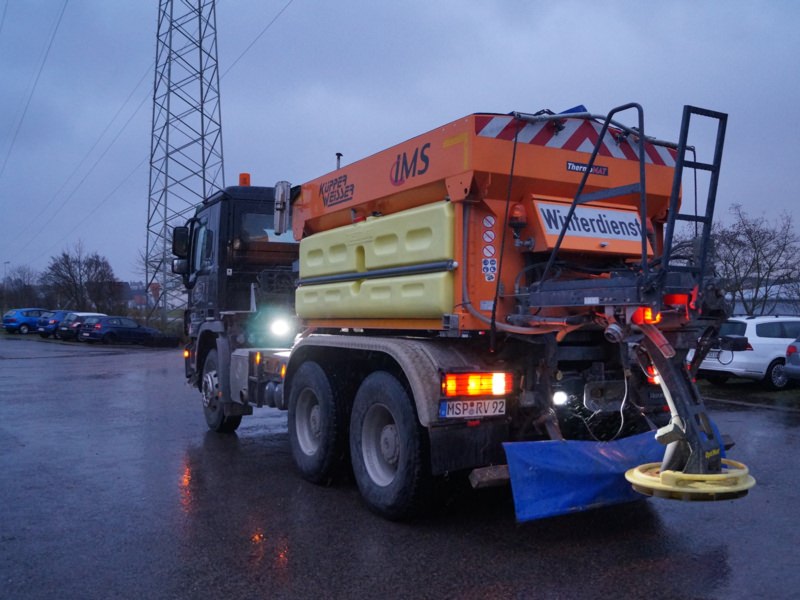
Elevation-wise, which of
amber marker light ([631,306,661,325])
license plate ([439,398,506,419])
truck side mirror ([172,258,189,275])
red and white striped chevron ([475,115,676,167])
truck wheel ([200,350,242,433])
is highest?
red and white striped chevron ([475,115,676,167])

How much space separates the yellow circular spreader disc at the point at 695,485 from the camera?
4211 millimetres

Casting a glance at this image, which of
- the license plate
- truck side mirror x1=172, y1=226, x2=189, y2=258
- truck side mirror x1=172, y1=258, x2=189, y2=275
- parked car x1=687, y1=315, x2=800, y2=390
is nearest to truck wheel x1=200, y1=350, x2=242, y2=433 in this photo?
truck side mirror x1=172, y1=258, x2=189, y2=275

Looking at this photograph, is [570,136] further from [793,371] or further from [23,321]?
[23,321]

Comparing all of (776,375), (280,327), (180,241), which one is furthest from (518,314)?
(776,375)

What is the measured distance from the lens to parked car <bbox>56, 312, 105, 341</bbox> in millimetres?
34812

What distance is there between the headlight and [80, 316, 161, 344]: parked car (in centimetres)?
2608

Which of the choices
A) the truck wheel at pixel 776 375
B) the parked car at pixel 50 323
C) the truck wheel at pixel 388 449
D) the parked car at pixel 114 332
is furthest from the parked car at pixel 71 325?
the truck wheel at pixel 388 449

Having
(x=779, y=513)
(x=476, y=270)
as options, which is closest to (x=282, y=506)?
(x=476, y=270)

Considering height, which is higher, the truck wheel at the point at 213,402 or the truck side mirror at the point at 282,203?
the truck side mirror at the point at 282,203

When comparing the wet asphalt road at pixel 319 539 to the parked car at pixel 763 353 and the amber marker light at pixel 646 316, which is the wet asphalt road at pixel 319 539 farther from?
the parked car at pixel 763 353

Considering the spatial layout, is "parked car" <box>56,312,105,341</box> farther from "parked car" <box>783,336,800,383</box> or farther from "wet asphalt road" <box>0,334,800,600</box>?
"parked car" <box>783,336,800,383</box>

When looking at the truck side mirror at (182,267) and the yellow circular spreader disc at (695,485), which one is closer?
the yellow circular spreader disc at (695,485)

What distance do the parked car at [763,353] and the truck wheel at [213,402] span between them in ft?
29.7

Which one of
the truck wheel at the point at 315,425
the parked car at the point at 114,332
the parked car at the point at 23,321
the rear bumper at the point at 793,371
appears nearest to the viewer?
the truck wheel at the point at 315,425
